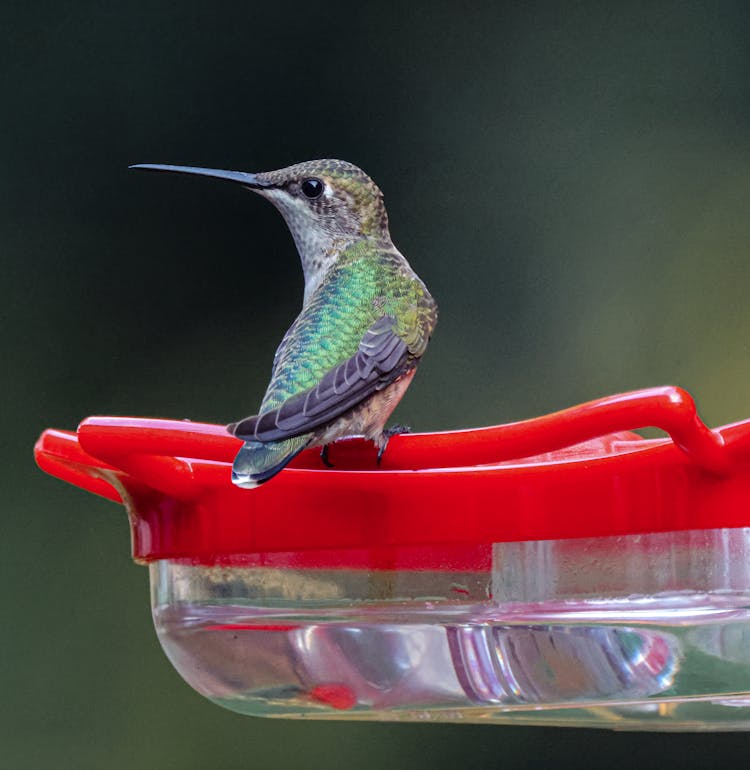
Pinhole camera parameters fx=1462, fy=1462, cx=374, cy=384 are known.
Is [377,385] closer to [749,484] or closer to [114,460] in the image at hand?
[114,460]

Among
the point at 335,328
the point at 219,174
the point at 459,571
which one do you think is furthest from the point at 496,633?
the point at 219,174

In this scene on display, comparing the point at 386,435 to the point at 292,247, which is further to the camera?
the point at 292,247

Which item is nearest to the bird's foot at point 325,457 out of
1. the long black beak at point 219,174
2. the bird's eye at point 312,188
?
the long black beak at point 219,174

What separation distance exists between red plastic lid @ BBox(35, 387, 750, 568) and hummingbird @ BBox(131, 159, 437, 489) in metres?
0.08

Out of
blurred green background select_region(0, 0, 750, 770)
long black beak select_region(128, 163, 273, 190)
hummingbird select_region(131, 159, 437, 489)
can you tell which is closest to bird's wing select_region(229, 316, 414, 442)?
hummingbird select_region(131, 159, 437, 489)

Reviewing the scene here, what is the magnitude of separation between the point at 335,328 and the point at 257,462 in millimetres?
592

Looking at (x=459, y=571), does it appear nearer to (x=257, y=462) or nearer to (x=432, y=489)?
(x=432, y=489)

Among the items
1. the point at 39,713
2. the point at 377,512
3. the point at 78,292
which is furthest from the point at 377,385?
the point at 78,292

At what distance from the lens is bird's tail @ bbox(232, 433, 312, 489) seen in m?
1.53

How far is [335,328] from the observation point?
6.93 feet

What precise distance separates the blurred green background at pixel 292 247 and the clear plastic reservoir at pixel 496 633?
2651mm

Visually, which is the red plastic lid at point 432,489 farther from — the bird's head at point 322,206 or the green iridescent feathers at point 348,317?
the bird's head at point 322,206

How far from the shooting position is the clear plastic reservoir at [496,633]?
5.22 feet

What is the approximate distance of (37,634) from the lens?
15.1 feet
